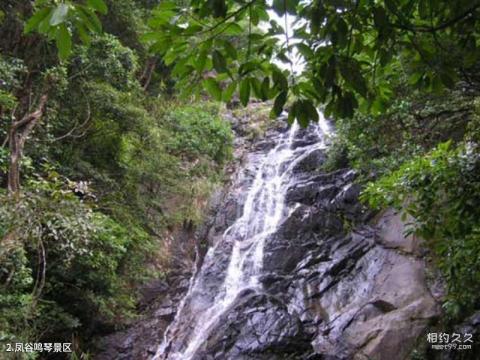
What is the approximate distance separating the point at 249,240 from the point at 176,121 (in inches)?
159

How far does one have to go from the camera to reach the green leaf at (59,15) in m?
1.10

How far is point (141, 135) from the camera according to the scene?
26.8 feet

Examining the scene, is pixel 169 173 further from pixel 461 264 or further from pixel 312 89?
pixel 312 89

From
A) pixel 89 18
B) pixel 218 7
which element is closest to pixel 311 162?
pixel 218 7

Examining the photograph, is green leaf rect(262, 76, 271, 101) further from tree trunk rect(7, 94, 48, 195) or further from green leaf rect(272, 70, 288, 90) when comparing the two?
tree trunk rect(7, 94, 48, 195)

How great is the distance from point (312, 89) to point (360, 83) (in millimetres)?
206

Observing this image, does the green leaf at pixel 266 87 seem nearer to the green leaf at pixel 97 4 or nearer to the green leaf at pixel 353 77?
the green leaf at pixel 353 77

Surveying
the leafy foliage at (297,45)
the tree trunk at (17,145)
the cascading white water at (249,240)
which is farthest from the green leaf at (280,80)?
the cascading white water at (249,240)

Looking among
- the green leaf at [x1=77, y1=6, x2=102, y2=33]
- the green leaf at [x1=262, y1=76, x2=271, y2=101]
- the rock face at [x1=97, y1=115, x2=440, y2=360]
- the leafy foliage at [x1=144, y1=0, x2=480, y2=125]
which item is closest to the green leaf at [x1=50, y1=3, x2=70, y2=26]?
the green leaf at [x1=77, y1=6, x2=102, y2=33]

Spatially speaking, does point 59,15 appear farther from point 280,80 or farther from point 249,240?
point 249,240

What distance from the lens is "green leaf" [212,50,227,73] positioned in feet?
4.77

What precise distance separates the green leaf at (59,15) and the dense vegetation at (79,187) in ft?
11.2

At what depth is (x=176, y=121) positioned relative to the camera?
11.2m

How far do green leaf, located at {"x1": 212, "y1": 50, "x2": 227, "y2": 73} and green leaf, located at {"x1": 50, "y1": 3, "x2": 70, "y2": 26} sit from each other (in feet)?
1.69
